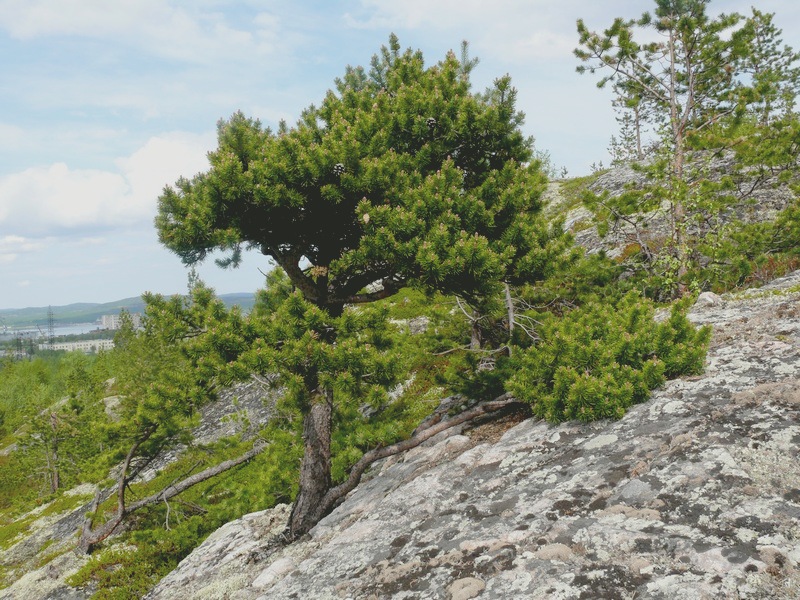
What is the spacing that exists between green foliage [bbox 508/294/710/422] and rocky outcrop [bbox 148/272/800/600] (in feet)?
0.81

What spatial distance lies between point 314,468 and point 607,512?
24.2ft

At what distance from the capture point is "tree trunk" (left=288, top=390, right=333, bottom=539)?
9547mm

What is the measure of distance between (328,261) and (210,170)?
10.6 feet

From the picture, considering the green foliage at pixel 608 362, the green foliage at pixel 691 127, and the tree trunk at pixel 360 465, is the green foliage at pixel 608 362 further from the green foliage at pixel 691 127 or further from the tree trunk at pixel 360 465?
the green foliage at pixel 691 127

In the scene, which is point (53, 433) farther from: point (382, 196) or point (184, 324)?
point (382, 196)

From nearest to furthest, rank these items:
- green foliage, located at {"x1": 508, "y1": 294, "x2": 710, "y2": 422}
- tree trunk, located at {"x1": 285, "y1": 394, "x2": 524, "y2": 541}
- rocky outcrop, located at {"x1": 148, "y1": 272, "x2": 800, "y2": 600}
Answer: rocky outcrop, located at {"x1": 148, "y1": 272, "x2": 800, "y2": 600}, green foliage, located at {"x1": 508, "y1": 294, "x2": 710, "y2": 422}, tree trunk, located at {"x1": 285, "y1": 394, "x2": 524, "y2": 541}

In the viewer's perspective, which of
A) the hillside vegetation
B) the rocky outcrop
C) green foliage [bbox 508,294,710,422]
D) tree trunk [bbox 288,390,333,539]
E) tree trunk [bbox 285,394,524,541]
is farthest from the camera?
tree trunk [bbox 288,390,333,539]

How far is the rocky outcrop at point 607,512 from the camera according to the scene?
3.36 metres

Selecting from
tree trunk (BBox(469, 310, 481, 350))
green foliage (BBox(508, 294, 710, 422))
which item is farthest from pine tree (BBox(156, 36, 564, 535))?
green foliage (BBox(508, 294, 710, 422))

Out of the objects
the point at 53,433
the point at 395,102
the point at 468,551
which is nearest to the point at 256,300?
the point at 395,102

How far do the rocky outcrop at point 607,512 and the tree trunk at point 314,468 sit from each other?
1.79 meters

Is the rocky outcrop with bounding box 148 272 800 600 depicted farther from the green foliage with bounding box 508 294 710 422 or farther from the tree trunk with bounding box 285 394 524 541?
the tree trunk with bounding box 285 394 524 541

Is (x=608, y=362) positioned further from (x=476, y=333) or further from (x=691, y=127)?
(x=691, y=127)

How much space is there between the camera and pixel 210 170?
391 inches
